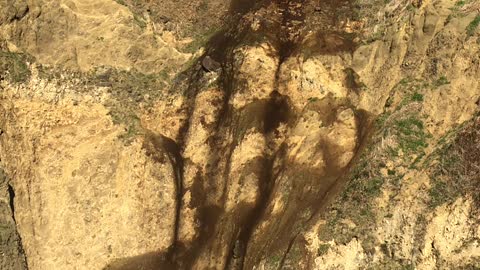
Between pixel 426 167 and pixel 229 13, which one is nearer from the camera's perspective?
pixel 426 167

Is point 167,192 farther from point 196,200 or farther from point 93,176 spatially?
point 93,176

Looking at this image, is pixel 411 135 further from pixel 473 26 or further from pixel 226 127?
pixel 226 127

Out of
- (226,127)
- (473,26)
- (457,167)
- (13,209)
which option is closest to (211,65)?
(226,127)

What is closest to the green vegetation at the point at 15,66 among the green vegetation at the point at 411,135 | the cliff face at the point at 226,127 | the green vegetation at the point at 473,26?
the cliff face at the point at 226,127

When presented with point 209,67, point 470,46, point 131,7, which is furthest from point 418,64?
point 131,7

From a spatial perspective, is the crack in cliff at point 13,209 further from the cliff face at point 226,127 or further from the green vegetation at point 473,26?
the green vegetation at point 473,26

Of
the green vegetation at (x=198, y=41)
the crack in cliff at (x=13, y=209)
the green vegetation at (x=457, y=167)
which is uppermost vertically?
the green vegetation at (x=198, y=41)
